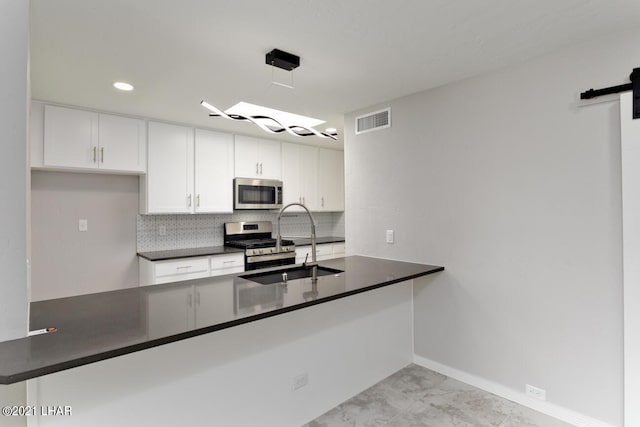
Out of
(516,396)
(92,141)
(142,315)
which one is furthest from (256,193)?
(516,396)

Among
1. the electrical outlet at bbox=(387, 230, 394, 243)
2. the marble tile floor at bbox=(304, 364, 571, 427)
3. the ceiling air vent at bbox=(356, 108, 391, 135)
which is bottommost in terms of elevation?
the marble tile floor at bbox=(304, 364, 571, 427)

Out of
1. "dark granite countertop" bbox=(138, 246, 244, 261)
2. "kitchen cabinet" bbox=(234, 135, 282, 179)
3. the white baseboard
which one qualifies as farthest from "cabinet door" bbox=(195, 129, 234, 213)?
the white baseboard

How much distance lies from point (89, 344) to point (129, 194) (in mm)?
3022

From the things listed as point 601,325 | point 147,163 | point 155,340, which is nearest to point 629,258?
point 601,325

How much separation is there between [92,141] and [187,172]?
95cm

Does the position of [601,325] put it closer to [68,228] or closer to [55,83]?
[55,83]

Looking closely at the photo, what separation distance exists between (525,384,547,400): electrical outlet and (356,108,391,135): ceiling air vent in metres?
2.34

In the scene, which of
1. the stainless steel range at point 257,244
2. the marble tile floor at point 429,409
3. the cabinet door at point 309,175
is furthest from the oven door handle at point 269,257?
the marble tile floor at point 429,409

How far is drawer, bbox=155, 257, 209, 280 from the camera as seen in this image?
3.45 m

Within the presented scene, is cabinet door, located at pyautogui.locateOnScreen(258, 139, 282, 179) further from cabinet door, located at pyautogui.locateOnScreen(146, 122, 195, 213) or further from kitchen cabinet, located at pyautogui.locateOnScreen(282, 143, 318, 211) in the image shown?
cabinet door, located at pyautogui.locateOnScreen(146, 122, 195, 213)

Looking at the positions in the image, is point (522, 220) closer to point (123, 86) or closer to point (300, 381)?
point (300, 381)

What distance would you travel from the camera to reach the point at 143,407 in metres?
1.51

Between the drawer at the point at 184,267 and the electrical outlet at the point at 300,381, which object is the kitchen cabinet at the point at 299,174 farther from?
the electrical outlet at the point at 300,381

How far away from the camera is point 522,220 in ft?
7.55
